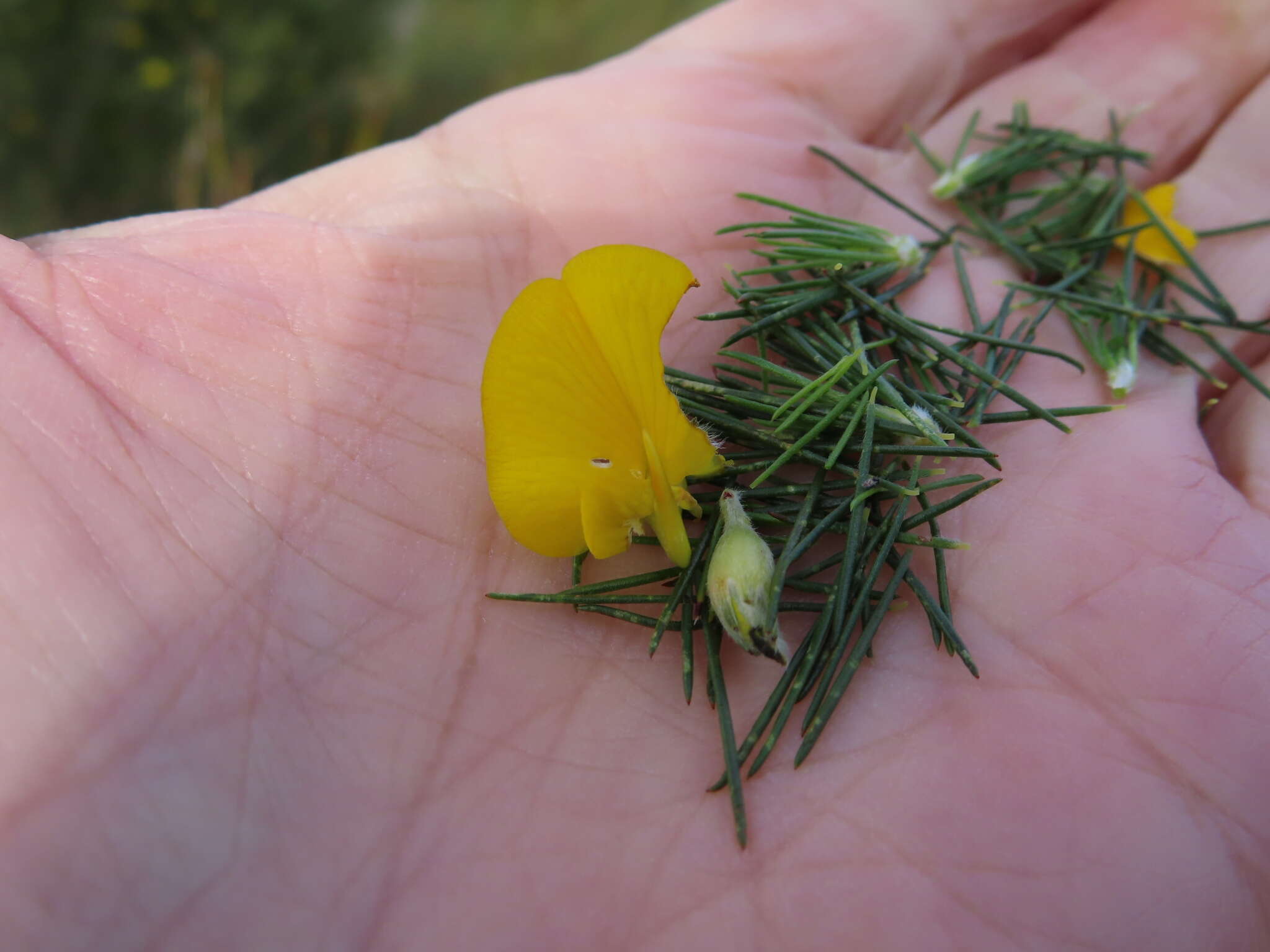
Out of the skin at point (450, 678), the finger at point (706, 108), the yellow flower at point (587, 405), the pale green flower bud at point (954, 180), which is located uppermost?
the finger at point (706, 108)

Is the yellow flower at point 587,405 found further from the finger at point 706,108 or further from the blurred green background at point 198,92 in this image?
the blurred green background at point 198,92

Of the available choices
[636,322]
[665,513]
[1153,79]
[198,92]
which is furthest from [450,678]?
[198,92]

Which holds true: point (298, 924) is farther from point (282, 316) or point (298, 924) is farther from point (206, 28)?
point (206, 28)

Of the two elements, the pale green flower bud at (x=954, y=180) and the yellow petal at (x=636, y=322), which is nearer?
the yellow petal at (x=636, y=322)

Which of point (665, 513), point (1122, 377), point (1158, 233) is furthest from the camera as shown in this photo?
point (1158, 233)

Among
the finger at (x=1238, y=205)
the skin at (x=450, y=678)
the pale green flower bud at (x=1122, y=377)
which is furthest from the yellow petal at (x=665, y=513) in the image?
the finger at (x=1238, y=205)

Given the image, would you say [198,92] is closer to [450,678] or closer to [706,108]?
[706,108]

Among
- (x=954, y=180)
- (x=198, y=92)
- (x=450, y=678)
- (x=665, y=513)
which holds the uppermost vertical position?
(x=198, y=92)
